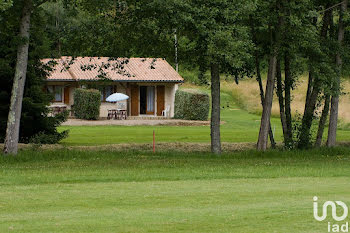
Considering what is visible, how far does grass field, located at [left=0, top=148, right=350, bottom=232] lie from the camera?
10.4 m

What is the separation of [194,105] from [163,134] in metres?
11.3

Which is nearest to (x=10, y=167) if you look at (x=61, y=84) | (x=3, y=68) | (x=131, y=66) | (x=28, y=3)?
(x=28, y=3)

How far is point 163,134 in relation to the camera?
3709cm

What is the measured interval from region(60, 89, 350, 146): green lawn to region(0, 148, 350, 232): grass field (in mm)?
9027

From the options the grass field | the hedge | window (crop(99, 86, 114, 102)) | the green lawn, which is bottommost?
the grass field

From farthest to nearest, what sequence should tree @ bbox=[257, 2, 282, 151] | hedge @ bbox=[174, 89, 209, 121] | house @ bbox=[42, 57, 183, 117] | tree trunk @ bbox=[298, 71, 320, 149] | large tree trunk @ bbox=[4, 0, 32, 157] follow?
house @ bbox=[42, 57, 183, 117] < hedge @ bbox=[174, 89, 209, 121] < tree trunk @ bbox=[298, 71, 320, 149] < tree @ bbox=[257, 2, 282, 151] < large tree trunk @ bbox=[4, 0, 32, 157]

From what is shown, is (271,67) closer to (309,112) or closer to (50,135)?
(309,112)

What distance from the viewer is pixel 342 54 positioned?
2528 cm

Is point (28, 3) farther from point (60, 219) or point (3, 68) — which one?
point (60, 219)

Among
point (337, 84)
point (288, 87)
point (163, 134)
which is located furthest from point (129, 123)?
point (337, 84)

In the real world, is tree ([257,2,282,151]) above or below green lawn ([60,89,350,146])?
above

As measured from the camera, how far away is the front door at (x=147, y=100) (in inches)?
2078

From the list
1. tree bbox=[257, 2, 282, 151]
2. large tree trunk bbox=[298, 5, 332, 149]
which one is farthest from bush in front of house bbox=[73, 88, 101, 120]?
tree bbox=[257, 2, 282, 151]

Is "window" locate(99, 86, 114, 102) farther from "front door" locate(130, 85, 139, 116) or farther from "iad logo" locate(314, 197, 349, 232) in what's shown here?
"iad logo" locate(314, 197, 349, 232)
